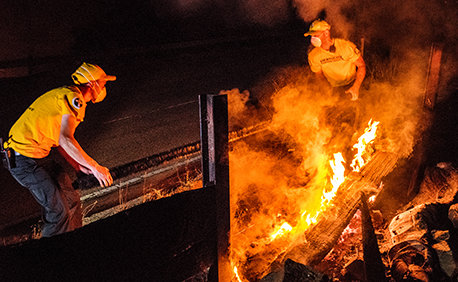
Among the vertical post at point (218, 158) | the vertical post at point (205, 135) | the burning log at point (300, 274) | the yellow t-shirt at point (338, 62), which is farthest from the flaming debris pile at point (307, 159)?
the vertical post at point (205, 135)

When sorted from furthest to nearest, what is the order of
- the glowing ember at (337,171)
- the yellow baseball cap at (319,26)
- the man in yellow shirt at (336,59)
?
the man in yellow shirt at (336,59), the yellow baseball cap at (319,26), the glowing ember at (337,171)

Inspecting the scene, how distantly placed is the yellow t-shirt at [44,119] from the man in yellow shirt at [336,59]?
480 cm

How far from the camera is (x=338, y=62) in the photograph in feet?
23.2

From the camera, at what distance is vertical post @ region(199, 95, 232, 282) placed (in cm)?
328

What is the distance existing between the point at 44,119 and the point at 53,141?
1.26ft

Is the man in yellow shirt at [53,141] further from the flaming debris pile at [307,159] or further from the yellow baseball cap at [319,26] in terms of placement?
the yellow baseball cap at [319,26]

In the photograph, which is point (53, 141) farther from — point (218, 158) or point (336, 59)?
point (336, 59)

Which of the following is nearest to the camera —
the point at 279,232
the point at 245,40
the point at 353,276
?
the point at 353,276

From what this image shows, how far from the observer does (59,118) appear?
14.3 feet

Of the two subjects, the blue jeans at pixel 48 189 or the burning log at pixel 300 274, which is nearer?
the burning log at pixel 300 274

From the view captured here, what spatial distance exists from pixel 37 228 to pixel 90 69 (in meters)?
3.60

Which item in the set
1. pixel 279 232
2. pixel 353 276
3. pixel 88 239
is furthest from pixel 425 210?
pixel 88 239

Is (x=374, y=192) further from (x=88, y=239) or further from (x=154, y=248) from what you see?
(x=88, y=239)

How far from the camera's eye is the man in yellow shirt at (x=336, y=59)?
6832 mm
